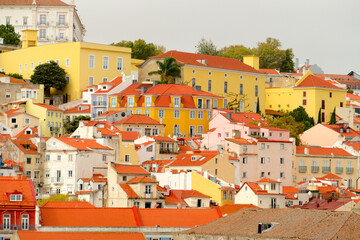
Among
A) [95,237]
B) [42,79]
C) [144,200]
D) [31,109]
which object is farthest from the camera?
[42,79]

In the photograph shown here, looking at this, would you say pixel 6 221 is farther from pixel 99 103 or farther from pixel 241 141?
pixel 99 103

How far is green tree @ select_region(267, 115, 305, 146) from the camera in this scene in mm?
112000

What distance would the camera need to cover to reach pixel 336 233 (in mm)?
53781

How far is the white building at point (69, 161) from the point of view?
9300cm

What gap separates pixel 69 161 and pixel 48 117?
18.0 meters

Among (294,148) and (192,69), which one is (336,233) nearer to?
(294,148)

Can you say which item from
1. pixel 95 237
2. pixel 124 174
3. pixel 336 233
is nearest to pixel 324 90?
pixel 124 174

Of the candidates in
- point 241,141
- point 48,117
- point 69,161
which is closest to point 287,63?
point 48,117

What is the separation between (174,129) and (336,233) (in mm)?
59174

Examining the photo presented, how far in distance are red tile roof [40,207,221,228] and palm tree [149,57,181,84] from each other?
4447cm

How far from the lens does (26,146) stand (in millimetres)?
96375

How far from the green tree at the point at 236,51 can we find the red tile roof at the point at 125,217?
82.5 m

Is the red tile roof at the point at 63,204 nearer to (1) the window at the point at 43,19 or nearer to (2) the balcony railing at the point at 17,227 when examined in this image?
(2) the balcony railing at the point at 17,227

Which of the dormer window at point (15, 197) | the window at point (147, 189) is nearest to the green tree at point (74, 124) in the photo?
the window at point (147, 189)
